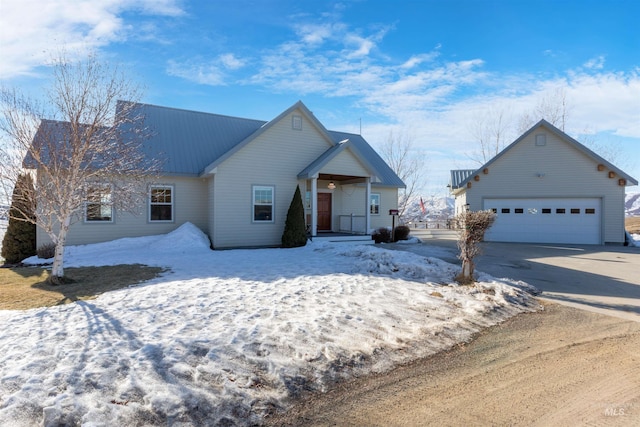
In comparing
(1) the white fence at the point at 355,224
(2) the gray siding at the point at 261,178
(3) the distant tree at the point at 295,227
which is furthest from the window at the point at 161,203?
(1) the white fence at the point at 355,224

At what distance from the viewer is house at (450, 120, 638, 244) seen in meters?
17.8

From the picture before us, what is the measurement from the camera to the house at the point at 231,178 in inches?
555

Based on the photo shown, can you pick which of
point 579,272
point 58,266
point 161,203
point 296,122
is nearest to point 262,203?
point 296,122

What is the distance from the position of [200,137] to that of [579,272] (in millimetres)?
15083

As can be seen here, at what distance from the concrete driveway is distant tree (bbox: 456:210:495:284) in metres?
1.50

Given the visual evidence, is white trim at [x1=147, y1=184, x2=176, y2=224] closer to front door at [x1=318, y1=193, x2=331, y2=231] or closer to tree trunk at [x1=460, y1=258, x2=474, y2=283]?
front door at [x1=318, y1=193, x2=331, y2=231]

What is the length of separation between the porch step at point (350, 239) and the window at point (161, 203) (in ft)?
19.5

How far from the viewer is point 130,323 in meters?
4.98

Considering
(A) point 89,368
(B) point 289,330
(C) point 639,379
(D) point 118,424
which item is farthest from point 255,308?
(C) point 639,379

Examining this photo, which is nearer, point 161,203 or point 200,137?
point 161,203

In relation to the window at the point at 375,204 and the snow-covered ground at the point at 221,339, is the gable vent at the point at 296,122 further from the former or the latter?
the snow-covered ground at the point at 221,339

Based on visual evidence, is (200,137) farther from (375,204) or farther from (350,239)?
(375,204)

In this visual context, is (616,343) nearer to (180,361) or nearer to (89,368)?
(180,361)

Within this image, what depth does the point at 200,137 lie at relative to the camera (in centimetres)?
1678
